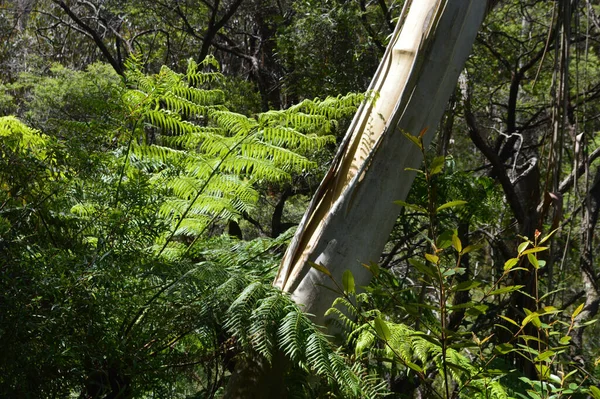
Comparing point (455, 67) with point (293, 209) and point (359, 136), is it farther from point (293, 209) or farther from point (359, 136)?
point (293, 209)

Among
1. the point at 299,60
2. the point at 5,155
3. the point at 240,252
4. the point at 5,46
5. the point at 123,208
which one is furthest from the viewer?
the point at 5,46

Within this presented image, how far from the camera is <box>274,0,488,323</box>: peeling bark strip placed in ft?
7.21

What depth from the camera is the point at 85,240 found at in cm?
226

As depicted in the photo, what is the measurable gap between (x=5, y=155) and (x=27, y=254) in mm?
308

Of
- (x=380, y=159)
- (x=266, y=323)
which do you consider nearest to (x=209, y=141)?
(x=380, y=159)

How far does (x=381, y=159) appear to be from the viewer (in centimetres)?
223

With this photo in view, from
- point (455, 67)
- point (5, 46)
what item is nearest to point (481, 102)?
point (455, 67)

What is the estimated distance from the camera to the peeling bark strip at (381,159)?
86.5 inches

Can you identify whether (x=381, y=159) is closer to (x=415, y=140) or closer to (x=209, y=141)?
(x=209, y=141)

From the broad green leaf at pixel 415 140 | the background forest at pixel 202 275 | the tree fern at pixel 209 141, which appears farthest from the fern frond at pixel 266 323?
the broad green leaf at pixel 415 140

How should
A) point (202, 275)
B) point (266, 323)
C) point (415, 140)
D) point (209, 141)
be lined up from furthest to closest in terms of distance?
point (209, 141) < point (202, 275) < point (266, 323) < point (415, 140)

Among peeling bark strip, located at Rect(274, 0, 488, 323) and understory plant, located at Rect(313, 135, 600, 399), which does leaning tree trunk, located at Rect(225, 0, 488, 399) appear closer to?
peeling bark strip, located at Rect(274, 0, 488, 323)

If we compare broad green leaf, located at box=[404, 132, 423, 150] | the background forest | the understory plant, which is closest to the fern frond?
the background forest

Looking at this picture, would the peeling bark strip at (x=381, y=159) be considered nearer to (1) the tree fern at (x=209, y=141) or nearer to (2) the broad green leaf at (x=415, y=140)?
(1) the tree fern at (x=209, y=141)
